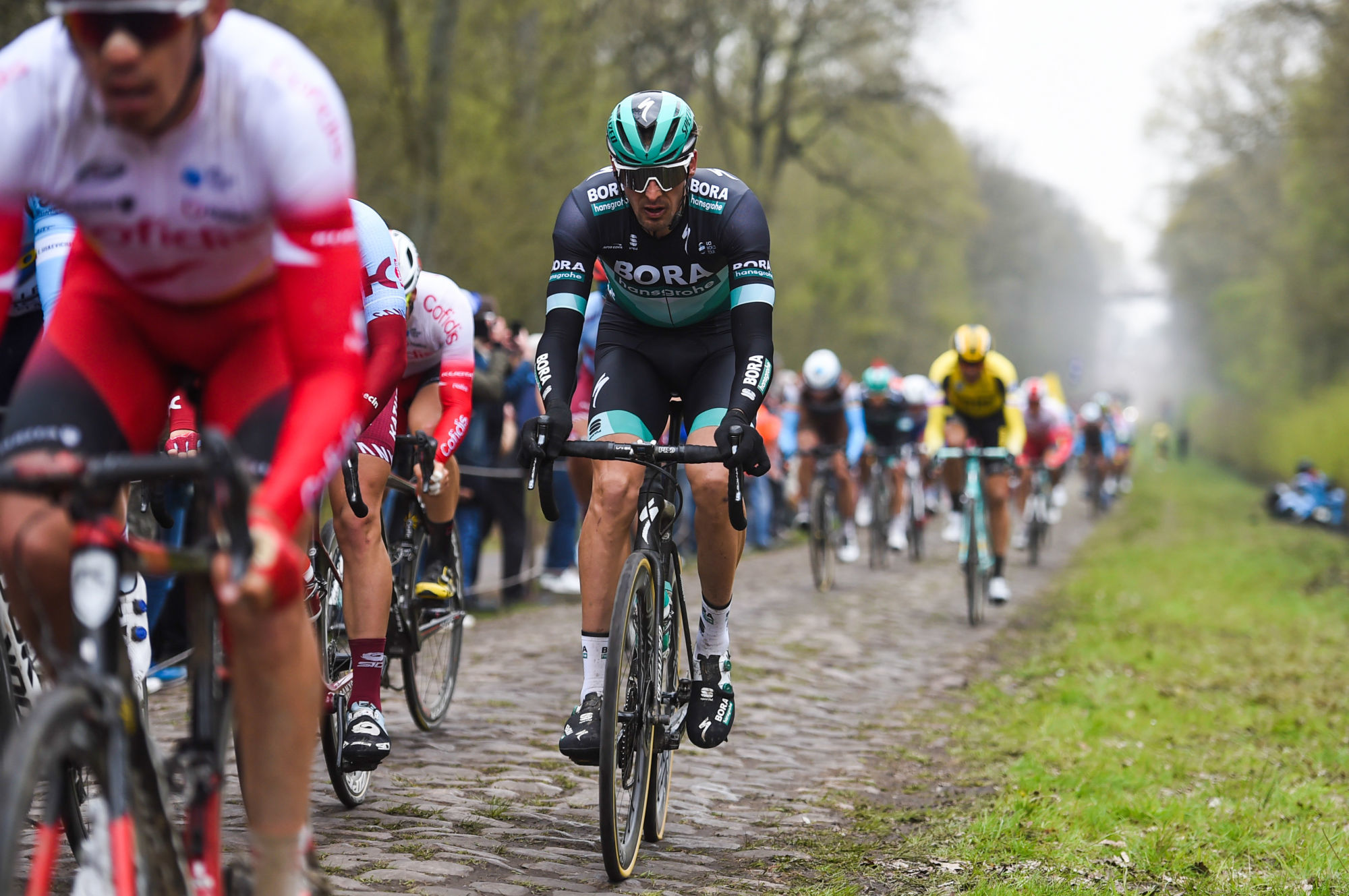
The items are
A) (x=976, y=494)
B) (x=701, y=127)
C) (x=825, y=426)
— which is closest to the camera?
(x=701, y=127)

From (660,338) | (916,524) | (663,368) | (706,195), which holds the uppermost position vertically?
(706,195)

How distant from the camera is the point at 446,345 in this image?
600 centimetres

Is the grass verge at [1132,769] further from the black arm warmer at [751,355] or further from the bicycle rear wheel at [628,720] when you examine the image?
the black arm warmer at [751,355]

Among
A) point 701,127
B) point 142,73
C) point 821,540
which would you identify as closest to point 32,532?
point 142,73

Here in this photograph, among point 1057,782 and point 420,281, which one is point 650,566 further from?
point 1057,782

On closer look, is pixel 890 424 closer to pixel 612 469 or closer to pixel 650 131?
pixel 612 469

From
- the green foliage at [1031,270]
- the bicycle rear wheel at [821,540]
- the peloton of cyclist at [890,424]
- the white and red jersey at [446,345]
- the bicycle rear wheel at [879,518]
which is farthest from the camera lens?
the green foliage at [1031,270]

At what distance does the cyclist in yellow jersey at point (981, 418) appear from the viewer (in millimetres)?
12172

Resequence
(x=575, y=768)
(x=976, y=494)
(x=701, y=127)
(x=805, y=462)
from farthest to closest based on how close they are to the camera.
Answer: (x=805, y=462)
(x=976, y=494)
(x=701, y=127)
(x=575, y=768)

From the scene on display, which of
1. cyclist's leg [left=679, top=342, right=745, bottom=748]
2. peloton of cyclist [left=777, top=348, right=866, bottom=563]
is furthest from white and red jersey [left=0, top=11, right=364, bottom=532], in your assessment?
peloton of cyclist [left=777, top=348, right=866, bottom=563]

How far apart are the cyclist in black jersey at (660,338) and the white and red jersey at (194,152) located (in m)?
1.90

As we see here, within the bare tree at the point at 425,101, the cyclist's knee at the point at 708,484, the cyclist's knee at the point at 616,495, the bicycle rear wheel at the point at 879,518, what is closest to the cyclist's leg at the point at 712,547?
the cyclist's knee at the point at 708,484

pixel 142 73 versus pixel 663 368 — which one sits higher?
pixel 142 73

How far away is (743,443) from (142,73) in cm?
235
